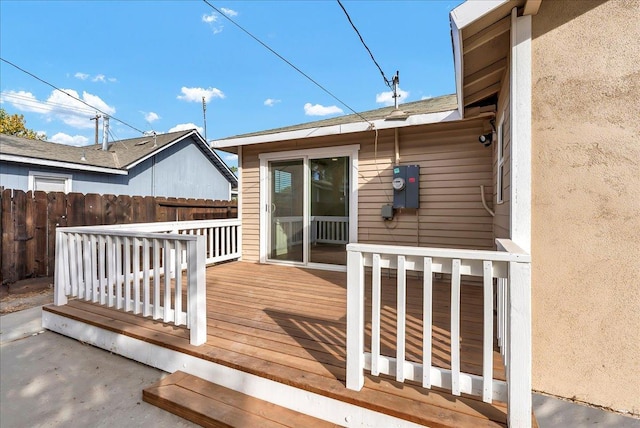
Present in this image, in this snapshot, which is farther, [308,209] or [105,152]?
[105,152]

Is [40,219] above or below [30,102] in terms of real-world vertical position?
below

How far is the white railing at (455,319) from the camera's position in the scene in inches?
51.9

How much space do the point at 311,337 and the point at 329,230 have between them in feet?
8.19

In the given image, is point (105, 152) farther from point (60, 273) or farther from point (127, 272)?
point (127, 272)

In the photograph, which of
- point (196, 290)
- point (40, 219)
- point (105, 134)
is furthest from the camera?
point (105, 134)

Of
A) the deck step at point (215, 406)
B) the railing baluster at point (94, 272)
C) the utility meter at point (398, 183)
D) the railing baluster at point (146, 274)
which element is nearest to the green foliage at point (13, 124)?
the railing baluster at point (94, 272)

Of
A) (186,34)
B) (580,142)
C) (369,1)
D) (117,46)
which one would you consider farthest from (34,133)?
(580,142)

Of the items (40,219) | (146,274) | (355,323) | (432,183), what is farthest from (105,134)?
(355,323)

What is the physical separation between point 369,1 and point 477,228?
3734 millimetres

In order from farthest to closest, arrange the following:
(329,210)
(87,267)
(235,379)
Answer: (329,210)
(87,267)
(235,379)

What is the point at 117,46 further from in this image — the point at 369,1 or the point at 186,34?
the point at 369,1

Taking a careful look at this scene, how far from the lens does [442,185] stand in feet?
12.8

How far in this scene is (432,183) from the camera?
394 centimetres

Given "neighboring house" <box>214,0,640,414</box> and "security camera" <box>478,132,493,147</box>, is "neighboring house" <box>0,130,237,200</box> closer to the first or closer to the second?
"security camera" <box>478,132,493,147</box>
